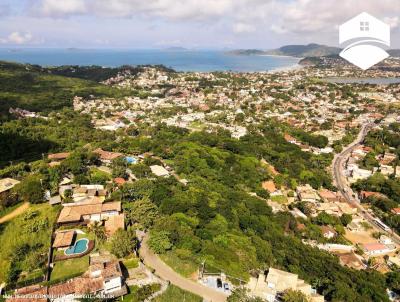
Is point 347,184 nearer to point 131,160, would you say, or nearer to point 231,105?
point 131,160

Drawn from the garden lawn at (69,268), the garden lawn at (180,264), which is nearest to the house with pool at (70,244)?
the garden lawn at (69,268)

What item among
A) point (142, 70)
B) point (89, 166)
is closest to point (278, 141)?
point (89, 166)

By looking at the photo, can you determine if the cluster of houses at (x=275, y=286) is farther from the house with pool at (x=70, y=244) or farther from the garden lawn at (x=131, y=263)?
the house with pool at (x=70, y=244)

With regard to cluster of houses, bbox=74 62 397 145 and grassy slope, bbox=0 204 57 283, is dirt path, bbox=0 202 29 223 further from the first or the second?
cluster of houses, bbox=74 62 397 145

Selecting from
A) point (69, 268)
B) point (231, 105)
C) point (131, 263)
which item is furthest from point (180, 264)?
point (231, 105)

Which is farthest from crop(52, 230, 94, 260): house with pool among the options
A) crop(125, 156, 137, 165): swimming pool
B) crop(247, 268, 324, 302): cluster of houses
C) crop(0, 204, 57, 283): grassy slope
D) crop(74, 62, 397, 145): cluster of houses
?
crop(74, 62, 397, 145): cluster of houses
